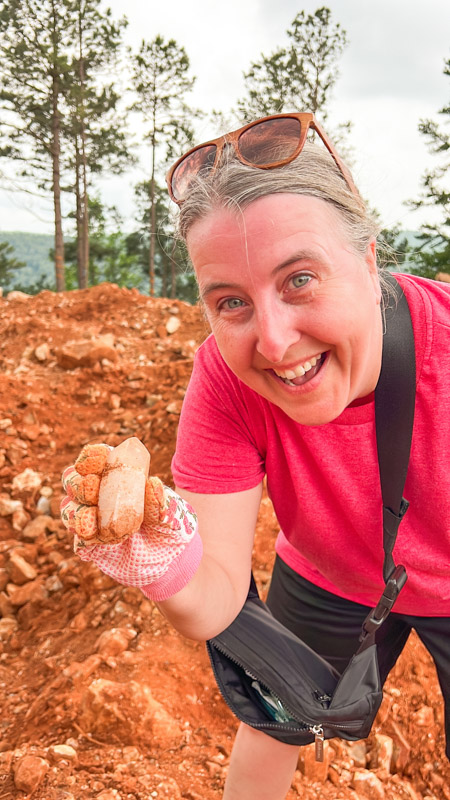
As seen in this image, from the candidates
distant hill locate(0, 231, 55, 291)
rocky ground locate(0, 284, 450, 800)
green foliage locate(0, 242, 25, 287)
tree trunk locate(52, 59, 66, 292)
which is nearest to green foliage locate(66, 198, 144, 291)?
green foliage locate(0, 242, 25, 287)

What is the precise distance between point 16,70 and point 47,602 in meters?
16.3

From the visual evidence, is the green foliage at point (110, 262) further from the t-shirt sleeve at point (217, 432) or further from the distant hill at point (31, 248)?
A: the distant hill at point (31, 248)

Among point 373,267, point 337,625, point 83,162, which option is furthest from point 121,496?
point 83,162

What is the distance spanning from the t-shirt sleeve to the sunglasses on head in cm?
48

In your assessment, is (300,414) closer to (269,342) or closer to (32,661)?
(269,342)

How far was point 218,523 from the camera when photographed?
1.58 meters

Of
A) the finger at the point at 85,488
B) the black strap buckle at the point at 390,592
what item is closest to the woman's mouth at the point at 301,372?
the finger at the point at 85,488

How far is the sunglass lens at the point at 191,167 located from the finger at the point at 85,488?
27.8 inches

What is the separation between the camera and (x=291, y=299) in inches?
49.3

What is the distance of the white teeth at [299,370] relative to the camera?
132cm

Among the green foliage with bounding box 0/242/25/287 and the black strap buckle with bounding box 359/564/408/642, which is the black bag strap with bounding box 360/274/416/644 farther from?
the green foliage with bounding box 0/242/25/287

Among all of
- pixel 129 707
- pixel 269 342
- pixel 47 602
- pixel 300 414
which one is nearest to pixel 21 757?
pixel 129 707

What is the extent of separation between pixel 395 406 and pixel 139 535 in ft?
2.25

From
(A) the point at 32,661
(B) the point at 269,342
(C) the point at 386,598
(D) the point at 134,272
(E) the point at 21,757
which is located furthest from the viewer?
(D) the point at 134,272
